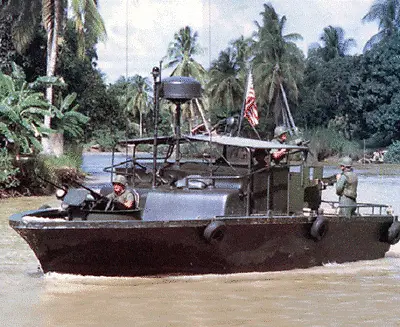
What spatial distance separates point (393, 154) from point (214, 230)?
47414 mm

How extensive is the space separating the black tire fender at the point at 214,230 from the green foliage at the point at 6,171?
13440 millimetres

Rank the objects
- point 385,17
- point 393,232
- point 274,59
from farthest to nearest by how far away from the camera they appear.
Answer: point 385,17, point 274,59, point 393,232

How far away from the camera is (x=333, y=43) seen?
78.1 meters

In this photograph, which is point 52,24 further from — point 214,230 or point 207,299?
point 207,299

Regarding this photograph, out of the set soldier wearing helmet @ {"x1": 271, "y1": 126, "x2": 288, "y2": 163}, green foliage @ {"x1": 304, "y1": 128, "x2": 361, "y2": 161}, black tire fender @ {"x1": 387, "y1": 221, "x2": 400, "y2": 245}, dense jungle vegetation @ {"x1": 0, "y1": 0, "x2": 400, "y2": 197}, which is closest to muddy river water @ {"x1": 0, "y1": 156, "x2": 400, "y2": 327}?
black tire fender @ {"x1": 387, "y1": 221, "x2": 400, "y2": 245}

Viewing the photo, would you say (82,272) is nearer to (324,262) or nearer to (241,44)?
(324,262)

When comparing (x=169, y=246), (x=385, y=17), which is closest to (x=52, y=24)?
(x=169, y=246)

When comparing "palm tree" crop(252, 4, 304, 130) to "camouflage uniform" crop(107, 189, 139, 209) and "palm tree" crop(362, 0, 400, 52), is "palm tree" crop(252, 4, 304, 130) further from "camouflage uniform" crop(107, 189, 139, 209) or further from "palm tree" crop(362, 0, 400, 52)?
"camouflage uniform" crop(107, 189, 139, 209)

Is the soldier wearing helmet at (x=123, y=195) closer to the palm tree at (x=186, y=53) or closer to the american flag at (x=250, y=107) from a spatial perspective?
the american flag at (x=250, y=107)

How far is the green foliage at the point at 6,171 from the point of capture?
911 inches

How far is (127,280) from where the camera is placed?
10.8 meters

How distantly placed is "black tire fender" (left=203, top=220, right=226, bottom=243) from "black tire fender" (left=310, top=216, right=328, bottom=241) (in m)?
1.64

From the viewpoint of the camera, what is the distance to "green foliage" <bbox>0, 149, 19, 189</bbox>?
2314cm

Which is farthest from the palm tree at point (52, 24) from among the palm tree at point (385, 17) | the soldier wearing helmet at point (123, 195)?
the palm tree at point (385, 17)
